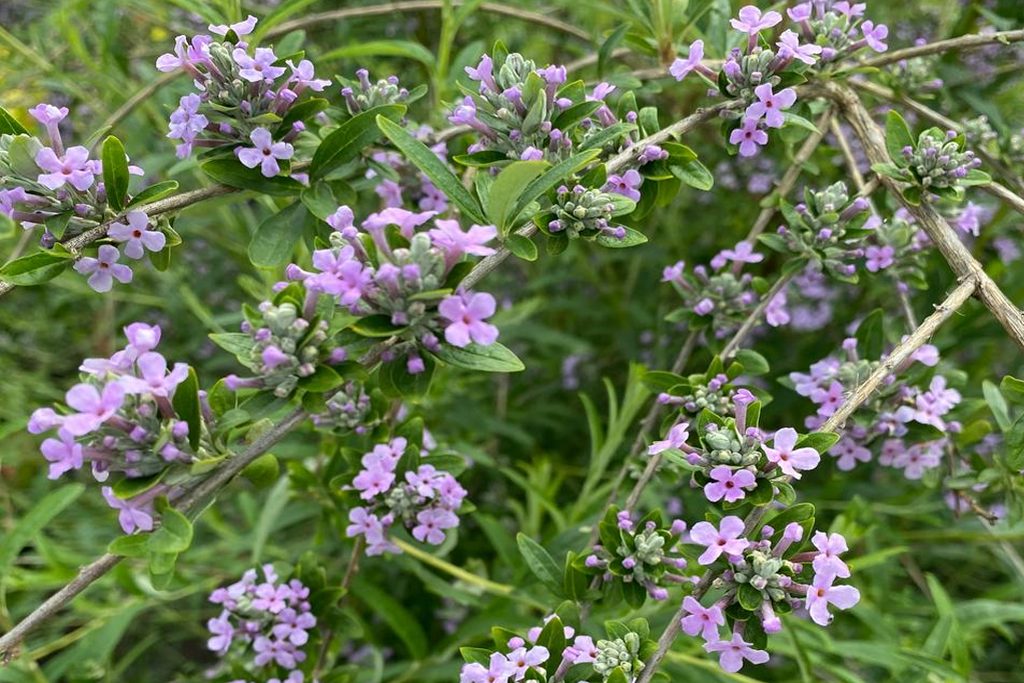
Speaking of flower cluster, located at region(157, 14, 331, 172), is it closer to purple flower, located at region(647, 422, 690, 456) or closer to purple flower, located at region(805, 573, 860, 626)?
purple flower, located at region(647, 422, 690, 456)

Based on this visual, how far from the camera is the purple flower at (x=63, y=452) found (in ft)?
4.59

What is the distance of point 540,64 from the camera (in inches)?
166

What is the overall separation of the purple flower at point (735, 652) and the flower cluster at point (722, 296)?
101 cm

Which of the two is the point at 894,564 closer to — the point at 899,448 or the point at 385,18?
the point at 899,448

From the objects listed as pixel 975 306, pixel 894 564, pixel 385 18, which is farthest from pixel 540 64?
pixel 894 564

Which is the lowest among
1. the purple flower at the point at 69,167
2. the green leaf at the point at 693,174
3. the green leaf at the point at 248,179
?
the green leaf at the point at 248,179

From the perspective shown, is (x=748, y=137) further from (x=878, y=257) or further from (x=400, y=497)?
(x=400, y=497)

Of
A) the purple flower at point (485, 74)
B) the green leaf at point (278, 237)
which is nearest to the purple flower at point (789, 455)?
the purple flower at point (485, 74)

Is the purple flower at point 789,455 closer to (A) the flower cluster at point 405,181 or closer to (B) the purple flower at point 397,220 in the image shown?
(B) the purple flower at point 397,220

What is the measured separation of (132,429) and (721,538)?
3.72 feet

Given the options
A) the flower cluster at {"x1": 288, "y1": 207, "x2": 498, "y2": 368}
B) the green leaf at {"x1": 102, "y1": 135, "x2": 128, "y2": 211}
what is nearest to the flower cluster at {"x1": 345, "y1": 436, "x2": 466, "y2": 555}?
the flower cluster at {"x1": 288, "y1": 207, "x2": 498, "y2": 368}

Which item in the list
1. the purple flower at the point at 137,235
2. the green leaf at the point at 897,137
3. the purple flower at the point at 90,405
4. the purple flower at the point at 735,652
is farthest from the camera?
the green leaf at the point at 897,137

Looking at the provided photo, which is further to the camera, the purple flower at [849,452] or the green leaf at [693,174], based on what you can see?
the purple flower at [849,452]

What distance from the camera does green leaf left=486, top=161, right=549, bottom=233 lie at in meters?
1.44
